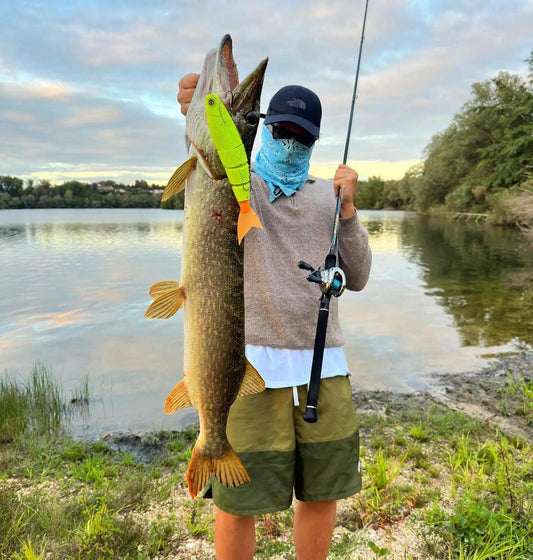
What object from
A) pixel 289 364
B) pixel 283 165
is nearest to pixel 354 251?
pixel 283 165

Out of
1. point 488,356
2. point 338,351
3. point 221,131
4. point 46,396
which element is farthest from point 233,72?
point 488,356

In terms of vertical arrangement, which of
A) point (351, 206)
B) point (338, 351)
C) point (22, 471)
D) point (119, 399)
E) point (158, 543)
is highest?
point (351, 206)

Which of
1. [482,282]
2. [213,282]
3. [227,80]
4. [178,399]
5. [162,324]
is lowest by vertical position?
[162,324]

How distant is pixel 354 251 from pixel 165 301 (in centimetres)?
112

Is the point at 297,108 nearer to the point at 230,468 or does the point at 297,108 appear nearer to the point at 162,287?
the point at 162,287

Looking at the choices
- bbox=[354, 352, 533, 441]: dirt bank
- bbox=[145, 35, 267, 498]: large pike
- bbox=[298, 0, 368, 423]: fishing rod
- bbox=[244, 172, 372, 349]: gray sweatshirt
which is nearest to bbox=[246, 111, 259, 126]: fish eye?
bbox=[145, 35, 267, 498]: large pike

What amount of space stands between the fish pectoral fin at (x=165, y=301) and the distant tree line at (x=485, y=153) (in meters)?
36.3

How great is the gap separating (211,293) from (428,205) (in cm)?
6449

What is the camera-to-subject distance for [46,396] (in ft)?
22.4

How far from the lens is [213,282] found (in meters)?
1.98

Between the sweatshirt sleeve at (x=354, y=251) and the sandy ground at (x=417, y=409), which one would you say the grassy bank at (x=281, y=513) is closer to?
the sandy ground at (x=417, y=409)

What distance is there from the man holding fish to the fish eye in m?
0.59

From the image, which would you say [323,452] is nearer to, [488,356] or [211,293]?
[211,293]

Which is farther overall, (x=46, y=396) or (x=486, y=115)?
(x=486, y=115)
